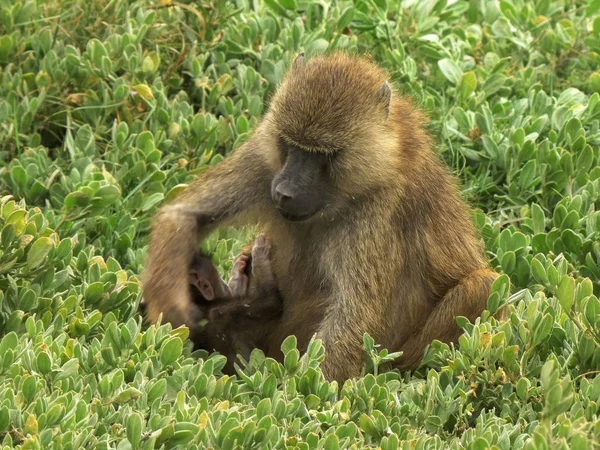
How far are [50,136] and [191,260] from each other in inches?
79.8

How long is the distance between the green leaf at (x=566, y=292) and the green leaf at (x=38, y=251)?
7.63 feet

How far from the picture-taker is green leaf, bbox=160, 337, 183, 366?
524 centimetres

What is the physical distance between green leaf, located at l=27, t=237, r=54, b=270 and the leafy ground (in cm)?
1

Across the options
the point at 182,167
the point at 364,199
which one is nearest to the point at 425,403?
the point at 364,199

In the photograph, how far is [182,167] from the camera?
7.30 metres

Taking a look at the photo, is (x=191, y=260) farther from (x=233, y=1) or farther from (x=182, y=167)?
(x=233, y=1)

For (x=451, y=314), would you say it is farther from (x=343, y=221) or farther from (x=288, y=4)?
(x=288, y=4)

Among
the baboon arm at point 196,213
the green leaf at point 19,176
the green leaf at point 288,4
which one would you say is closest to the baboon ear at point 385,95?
the baboon arm at point 196,213

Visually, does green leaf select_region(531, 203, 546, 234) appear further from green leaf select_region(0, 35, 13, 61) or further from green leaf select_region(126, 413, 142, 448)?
green leaf select_region(0, 35, 13, 61)

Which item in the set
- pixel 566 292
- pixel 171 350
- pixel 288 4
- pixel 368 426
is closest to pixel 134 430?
pixel 171 350

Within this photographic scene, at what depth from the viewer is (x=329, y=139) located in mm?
5777

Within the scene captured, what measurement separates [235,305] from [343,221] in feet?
2.30

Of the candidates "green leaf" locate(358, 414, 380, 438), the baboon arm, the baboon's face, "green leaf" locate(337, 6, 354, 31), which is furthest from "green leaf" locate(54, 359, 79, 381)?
"green leaf" locate(337, 6, 354, 31)

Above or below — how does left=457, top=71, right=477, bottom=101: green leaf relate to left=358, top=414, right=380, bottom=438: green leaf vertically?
above
